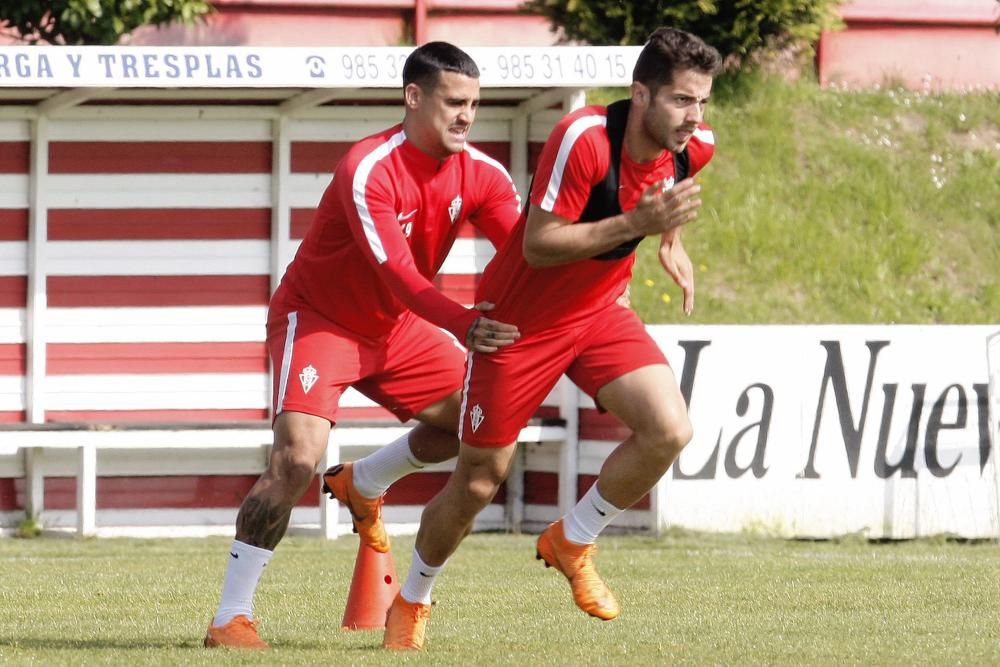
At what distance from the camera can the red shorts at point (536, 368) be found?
6.89 metres

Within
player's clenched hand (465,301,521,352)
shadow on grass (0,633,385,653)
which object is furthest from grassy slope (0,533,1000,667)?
player's clenched hand (465,301,521,352)

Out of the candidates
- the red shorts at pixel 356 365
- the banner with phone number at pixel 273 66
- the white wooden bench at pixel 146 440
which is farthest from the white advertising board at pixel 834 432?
the red shorts at pixel 356 365

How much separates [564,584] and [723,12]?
885cm

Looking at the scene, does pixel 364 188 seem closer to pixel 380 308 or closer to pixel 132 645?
pixel 380 308

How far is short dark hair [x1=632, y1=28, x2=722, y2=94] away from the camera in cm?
660

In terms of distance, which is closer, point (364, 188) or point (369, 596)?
point (364, 188)

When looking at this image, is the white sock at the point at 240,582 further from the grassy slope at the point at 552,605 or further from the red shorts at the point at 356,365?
the red shorts at the point at 356,365

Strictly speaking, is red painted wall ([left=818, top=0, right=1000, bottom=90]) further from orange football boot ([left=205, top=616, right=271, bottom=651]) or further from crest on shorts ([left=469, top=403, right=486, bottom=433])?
orange football boot ([left=205, top=616, right=271, bottom=651])

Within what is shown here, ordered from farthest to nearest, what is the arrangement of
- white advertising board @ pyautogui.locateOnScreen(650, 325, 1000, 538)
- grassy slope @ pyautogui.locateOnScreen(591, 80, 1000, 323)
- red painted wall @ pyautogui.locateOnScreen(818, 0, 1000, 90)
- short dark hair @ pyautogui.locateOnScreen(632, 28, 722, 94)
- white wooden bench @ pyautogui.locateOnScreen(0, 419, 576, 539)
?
red painted wall @ pyautogui.locateOnScreen(818, 0, 1000, 90)
grassy slope @ pyautogui.locateOnScreen(591, 80, 1000, 323)
white wooden bench @ pyautogui.locateOnScreen(0, 419, 576, 539)
white advertising board @ pyautogui.locateOnScreen(650, 325, 1000, 538)
short dark hair @ pyautogui.locateOnScreen(632, 28, 722, 94)

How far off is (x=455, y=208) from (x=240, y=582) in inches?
63.1

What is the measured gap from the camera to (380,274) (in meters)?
7.06

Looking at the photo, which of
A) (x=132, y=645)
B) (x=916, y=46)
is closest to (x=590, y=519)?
(x=132, y=645)

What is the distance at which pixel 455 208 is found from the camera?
757cm

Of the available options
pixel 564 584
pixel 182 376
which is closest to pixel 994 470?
pixel 564 584
